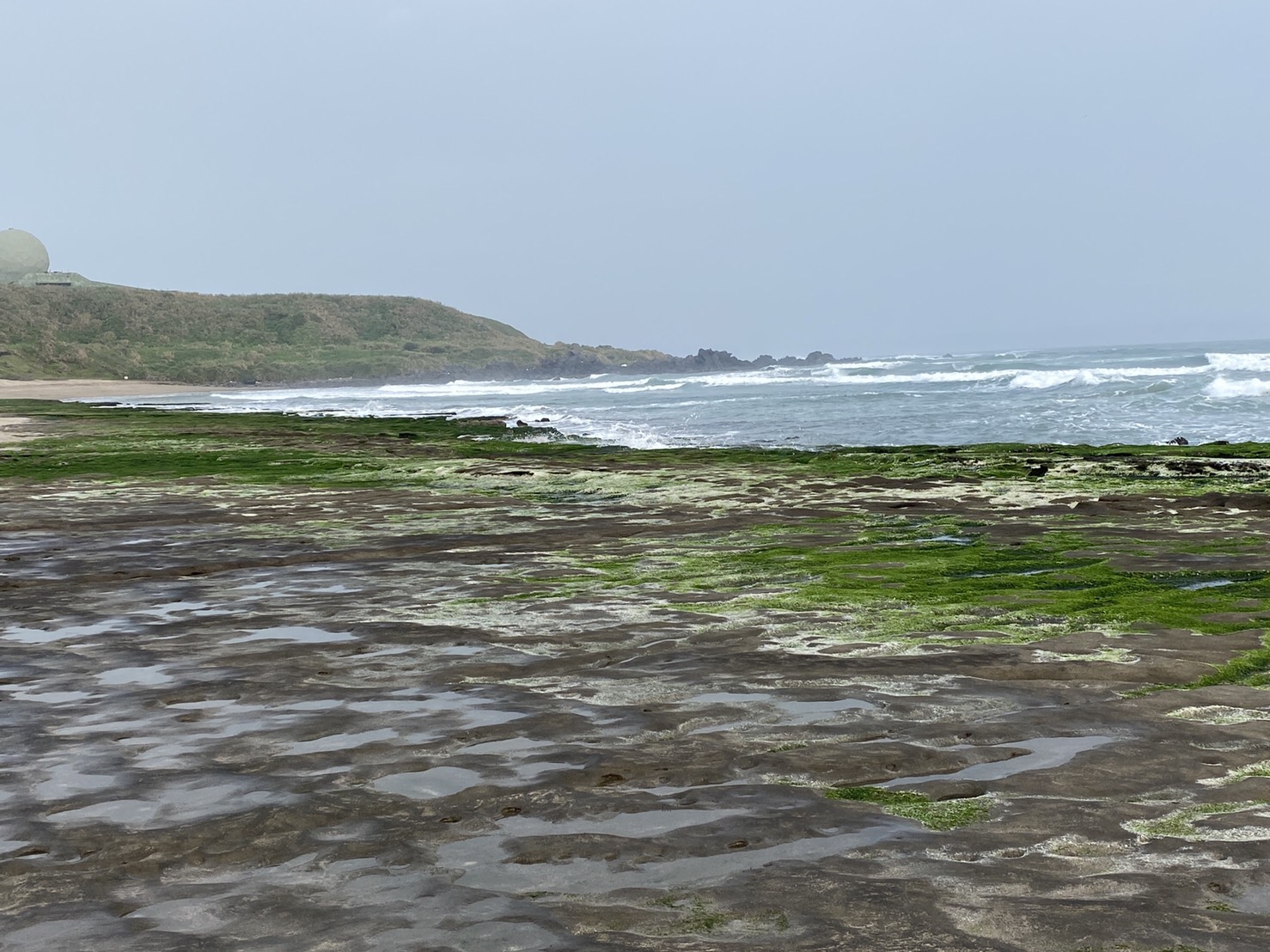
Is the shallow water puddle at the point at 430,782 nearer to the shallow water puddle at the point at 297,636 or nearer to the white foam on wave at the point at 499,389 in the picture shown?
the shallow water puddle at the point at 297,636

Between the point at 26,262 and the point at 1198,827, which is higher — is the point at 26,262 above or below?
above

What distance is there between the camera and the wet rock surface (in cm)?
407

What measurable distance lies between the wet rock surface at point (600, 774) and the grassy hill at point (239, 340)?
119302 millimetres

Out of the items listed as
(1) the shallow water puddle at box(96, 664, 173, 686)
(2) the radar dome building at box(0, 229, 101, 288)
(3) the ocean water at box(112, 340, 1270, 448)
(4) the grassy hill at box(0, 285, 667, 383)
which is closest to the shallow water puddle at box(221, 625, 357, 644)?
(1) the shallow water puddle at box(96, 664, 173, 686)

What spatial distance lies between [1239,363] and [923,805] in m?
79.2

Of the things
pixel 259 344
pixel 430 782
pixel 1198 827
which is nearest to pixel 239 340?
pixel 259 344

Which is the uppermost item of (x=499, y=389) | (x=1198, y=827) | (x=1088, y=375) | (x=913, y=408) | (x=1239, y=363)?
(x=1239, y=363)

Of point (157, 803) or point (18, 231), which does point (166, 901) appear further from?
point (18, 231)

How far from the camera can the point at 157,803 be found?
5312 mm

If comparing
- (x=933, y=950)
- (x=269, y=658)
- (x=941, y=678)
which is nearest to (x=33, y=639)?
(x=269, y=658)

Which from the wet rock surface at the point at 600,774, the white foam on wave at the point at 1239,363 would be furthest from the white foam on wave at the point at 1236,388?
the wet rock surface at the point at 600,774

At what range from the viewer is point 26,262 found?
186625mm

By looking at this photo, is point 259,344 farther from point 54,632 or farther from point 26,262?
point 54,632

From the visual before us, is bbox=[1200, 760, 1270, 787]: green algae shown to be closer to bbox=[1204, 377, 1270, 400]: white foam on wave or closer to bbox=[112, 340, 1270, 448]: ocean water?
bbox=[112, 340, 1270, 448]: ocean water
